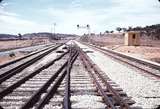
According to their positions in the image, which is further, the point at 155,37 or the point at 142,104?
the point at 155,37

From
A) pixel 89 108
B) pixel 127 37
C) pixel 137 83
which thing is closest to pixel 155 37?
pixel 127 37

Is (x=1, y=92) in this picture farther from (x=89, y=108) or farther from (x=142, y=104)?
(x=142, y=104)

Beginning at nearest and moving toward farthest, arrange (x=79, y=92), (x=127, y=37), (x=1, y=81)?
1. (x=79, y=92)
2. (x=1, y=81)
3. (x=127, y=37)

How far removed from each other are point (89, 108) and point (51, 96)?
181 cm

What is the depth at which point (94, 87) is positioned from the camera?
37.5ft

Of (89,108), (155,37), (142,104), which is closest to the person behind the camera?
(89,108)

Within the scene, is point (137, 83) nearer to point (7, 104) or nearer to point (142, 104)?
point (142, 104)

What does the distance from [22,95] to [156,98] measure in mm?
4248

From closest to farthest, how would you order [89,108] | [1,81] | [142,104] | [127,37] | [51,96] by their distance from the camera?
[89,108] < [142,104] < [51,96] < [1,81] < [127,37]

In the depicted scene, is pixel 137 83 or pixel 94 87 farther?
pixel 137 83

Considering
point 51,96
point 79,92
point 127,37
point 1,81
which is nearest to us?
point 51,96

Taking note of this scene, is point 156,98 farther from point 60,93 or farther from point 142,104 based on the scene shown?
point 60,93

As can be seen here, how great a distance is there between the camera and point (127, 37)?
169ft

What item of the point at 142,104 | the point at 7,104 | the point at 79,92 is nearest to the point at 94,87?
the point at 79,92
